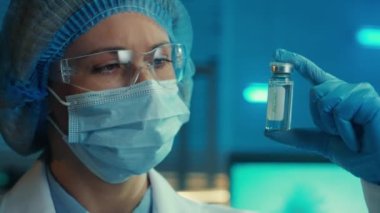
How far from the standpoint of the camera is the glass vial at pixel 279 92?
1069 mm

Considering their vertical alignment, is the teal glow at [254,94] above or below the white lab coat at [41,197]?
below

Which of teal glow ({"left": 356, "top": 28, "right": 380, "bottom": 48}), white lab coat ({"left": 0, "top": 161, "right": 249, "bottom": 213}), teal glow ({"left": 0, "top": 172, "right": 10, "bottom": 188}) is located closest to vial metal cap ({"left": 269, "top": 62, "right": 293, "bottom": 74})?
white lab coat ({"left": 0, "top": 161, "right": 249, "bottom": 213})

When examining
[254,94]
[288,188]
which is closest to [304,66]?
[288,188]

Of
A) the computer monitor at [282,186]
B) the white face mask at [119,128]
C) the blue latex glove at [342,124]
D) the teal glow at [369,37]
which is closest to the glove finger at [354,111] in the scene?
the blue latex glove at [342,124]

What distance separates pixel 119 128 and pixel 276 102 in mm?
303

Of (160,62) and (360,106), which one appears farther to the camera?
(160,62)

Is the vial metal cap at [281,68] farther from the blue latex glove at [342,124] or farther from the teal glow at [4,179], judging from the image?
the teal glow at [4,179]

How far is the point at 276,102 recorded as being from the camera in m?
1.10

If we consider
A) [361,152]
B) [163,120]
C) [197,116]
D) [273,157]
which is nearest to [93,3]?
[163,120]

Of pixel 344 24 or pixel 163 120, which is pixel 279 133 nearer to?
pixel 163 120

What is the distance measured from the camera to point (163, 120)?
1.19 m

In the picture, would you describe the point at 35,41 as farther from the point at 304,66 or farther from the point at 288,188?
the point at 288,188

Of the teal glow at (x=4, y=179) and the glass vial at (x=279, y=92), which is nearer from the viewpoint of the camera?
the glass vial at (x=279, y=92)

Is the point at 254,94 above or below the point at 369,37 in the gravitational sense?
below
